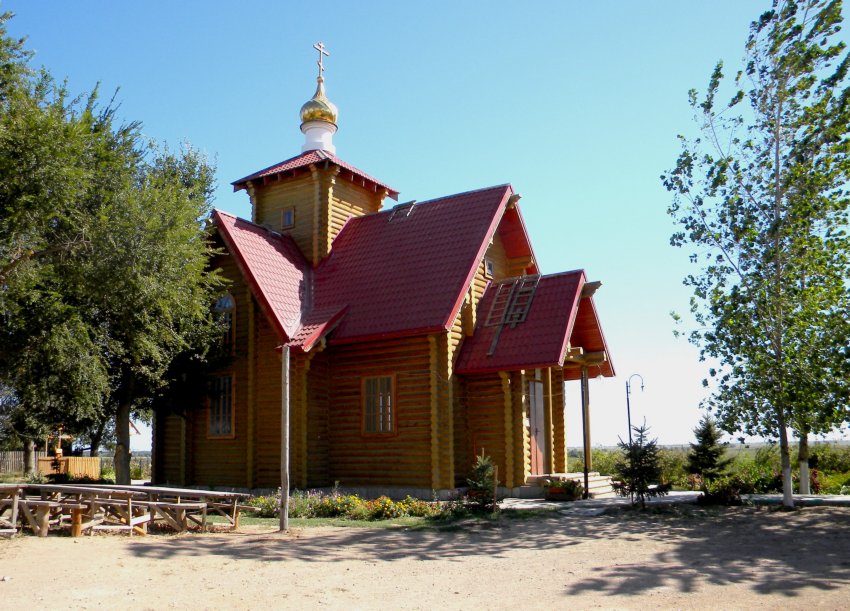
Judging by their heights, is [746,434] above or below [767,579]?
above

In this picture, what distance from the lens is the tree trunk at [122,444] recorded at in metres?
20.5

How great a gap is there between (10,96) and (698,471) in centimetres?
2250

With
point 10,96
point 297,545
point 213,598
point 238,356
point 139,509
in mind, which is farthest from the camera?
point 238,356

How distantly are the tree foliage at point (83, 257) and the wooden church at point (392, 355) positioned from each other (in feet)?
6.13

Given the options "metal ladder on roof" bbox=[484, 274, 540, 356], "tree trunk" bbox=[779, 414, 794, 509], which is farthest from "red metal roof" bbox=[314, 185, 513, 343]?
"tree trunk" bbox=[779, 414, 794, 509]

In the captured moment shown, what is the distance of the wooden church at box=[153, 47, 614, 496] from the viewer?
1841cm

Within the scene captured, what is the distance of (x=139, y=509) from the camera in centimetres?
1347

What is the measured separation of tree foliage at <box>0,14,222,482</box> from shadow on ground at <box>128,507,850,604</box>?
21.7ft

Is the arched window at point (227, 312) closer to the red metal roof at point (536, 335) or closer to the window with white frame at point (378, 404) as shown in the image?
the window with white frame at point (378, 404)

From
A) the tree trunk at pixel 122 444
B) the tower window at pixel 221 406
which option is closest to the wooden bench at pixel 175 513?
the tower window at pixel 221 406

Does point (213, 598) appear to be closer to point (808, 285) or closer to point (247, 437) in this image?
point (247, 437)

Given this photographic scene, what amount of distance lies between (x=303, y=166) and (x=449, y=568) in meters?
15.6

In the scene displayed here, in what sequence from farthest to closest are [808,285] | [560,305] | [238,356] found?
[238,356]
[560,305]
[808,285]

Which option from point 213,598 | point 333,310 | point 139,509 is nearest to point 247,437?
point 333,310
